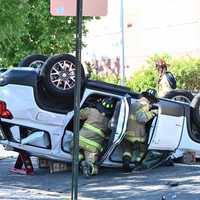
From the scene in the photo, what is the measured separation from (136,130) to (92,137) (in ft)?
2.39

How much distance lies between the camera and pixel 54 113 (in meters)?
10.1

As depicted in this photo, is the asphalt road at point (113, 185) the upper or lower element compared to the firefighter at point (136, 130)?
lower

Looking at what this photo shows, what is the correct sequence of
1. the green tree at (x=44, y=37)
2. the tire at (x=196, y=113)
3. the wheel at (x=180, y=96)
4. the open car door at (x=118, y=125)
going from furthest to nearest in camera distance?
the green tree at (x=44, y=37)
the wheel at (x=180, y=96)
the tire at (x=196, y=113)
the open car door at (x=118, y=125)

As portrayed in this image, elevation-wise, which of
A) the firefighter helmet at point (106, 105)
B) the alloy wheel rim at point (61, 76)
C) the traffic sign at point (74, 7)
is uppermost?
the traffic sign at point (74, 7)

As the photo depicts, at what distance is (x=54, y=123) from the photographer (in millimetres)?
10086

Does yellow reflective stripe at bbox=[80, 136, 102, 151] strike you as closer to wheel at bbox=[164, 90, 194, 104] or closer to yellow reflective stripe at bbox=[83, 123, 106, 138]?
yellow reflective stripe at bbox=[83, 123, 106, 138]

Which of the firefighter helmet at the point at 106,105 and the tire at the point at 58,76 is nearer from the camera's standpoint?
the tire at the point at 58,76

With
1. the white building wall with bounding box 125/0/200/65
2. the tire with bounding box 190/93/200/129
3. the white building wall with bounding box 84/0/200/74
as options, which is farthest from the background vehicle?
the white building wall with bounding box 125/0/200/65

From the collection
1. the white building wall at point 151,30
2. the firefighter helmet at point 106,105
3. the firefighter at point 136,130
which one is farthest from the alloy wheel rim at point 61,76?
the white building wall at point 151,30

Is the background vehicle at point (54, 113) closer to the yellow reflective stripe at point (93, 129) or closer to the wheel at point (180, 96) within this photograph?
the yellow reflective stripe at point (93, 129)

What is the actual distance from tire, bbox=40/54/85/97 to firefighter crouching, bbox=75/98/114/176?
48 cm

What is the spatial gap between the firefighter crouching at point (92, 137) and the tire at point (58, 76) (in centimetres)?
48

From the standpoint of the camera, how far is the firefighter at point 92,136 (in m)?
9.95

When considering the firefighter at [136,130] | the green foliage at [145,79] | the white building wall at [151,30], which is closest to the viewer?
the firefighter at [136,130]
